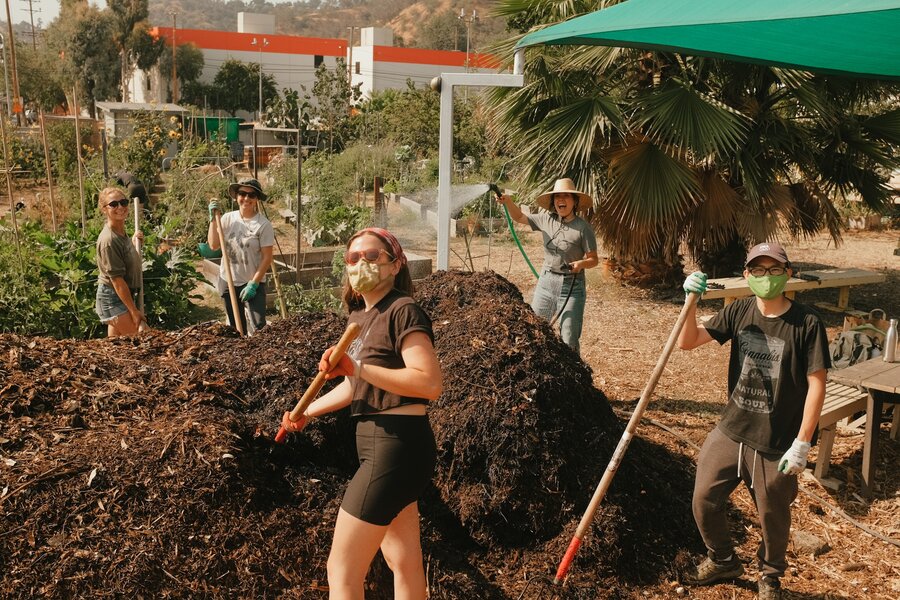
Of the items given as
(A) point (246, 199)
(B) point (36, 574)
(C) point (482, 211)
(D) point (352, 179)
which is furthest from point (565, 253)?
(D) point (352, 179)

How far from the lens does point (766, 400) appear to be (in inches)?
132

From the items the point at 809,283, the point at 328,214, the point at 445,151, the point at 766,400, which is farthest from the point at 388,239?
A: the point at 328,214

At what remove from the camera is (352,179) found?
606 inches

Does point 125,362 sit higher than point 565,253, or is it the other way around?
point 565,253

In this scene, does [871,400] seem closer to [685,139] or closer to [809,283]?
[685,139]

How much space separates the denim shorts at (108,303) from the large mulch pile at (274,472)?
111 centimetres

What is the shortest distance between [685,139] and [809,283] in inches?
89.3

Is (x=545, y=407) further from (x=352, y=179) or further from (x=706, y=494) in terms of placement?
(x=352, y=179)

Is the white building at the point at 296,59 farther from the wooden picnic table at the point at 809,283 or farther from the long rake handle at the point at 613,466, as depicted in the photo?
the long rake handle at the point at 613,466

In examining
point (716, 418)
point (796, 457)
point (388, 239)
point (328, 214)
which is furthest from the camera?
point (328, 214)

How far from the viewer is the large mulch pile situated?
9.81 feet

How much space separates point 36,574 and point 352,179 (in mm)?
12990

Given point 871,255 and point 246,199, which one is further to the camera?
point 871,255

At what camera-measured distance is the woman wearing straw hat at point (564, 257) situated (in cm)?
554
